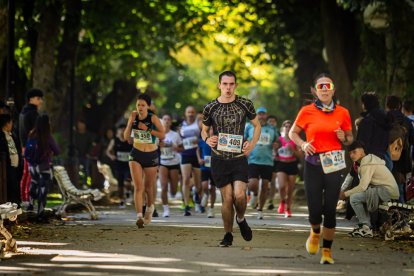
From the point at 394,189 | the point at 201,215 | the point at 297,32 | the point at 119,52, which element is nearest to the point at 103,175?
the point at 119,52

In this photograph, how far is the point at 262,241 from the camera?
1509 centimetres

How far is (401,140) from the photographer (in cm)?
1784

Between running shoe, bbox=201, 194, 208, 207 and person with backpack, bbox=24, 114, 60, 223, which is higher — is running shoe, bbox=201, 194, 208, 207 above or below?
below

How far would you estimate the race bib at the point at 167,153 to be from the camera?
23344 mm

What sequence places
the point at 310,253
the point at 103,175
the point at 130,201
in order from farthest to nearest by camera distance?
A: 1. the point at 103,175
2. the point at 130,201
3. the point at 310,253

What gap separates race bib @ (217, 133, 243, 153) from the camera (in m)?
14.2

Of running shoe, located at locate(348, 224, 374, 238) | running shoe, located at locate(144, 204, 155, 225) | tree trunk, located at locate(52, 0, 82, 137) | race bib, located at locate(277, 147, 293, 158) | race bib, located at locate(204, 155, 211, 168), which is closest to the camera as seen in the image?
running shoe, located at locate(348, 224, 374, 238)

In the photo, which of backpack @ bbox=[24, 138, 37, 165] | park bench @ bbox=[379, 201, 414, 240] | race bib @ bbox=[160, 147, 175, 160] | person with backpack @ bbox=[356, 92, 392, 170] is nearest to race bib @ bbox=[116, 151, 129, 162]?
race bib @ bbox=[160, 147, 175, 160]

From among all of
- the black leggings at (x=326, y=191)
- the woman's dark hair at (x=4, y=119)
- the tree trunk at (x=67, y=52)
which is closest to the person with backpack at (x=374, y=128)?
the black leggings at (x=326, y=191)

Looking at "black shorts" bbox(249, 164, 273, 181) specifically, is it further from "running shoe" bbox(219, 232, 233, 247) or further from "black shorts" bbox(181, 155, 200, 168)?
"running shoe" bbox(219, 232, 233, 247)

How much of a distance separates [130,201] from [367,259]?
1625cm

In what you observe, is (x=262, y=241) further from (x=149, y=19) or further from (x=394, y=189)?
(x=149, y=19)

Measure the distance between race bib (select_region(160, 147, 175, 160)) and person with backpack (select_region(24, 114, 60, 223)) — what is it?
14.1 feet

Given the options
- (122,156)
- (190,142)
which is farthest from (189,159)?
(122,156)
